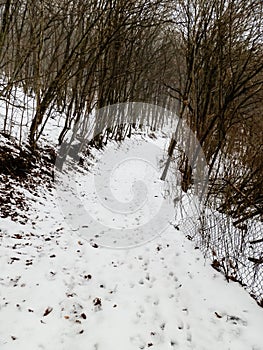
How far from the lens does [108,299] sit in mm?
3078

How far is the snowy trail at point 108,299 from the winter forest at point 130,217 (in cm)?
1

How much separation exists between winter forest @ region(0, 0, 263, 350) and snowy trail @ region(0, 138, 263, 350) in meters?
0.01

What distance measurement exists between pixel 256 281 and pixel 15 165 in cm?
485

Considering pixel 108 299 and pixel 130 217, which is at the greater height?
pixel 130 217

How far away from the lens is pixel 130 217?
19.2 feet

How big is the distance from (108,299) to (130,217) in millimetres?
2827

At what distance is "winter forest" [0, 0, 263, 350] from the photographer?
276cm

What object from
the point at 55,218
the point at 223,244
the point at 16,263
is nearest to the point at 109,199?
the point at 55,218

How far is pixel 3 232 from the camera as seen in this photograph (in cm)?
355

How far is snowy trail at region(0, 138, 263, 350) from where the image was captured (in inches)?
97.9

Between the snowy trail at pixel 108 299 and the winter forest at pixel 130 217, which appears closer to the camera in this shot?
the snowy trail at pixel 108 299

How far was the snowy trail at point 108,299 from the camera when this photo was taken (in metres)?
2.49

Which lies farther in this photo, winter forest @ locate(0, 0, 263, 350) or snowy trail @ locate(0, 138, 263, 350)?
winter forest @ locate(0, 0, 263, 350)

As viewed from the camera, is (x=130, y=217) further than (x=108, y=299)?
Yes
